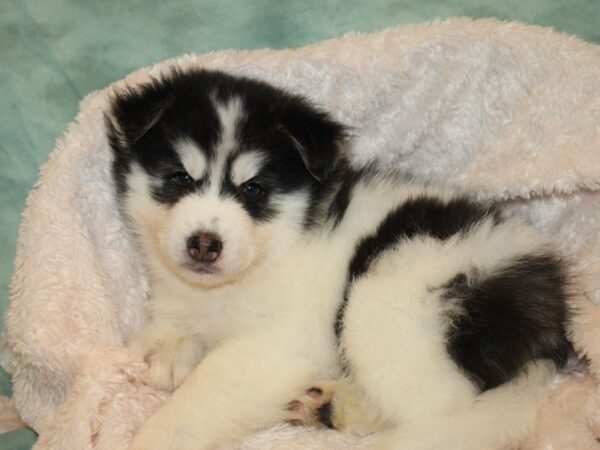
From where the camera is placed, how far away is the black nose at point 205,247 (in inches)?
105

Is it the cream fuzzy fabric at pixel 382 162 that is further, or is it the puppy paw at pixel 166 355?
the puppy paw at pixel 166 355

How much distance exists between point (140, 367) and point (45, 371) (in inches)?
14.0

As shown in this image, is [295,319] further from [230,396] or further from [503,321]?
[503,321]

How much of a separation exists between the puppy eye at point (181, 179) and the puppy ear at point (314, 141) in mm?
441

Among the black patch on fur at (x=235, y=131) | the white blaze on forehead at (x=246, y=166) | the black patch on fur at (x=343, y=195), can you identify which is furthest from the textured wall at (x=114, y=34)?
the white blaze on forehead at (x=246, y=166)

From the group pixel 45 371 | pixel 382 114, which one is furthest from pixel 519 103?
pixel 45 371

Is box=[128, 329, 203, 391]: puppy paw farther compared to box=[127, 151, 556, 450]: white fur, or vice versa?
box=[128, 329, 203, 391]: puppy paw

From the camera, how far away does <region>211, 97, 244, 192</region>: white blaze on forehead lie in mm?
2852

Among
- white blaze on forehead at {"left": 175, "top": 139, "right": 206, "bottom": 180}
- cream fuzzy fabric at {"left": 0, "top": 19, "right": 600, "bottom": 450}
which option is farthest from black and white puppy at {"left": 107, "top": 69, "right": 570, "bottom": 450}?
cream fuzzy fabric at {"left": 0, "top": 19, "right": 600, "bottom": 450}

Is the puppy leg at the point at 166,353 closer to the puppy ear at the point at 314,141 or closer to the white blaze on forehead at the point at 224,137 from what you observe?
the white blaze on forehead at the point at 224,137

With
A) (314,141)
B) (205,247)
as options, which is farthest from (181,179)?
(314,141)

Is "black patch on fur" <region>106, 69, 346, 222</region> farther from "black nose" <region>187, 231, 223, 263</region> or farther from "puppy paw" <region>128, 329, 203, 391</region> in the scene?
"puppy paw" <region>128, 329, 203, 391</region>

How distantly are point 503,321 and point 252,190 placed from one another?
3.66 feet

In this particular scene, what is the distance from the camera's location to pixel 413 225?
9.28 ft
